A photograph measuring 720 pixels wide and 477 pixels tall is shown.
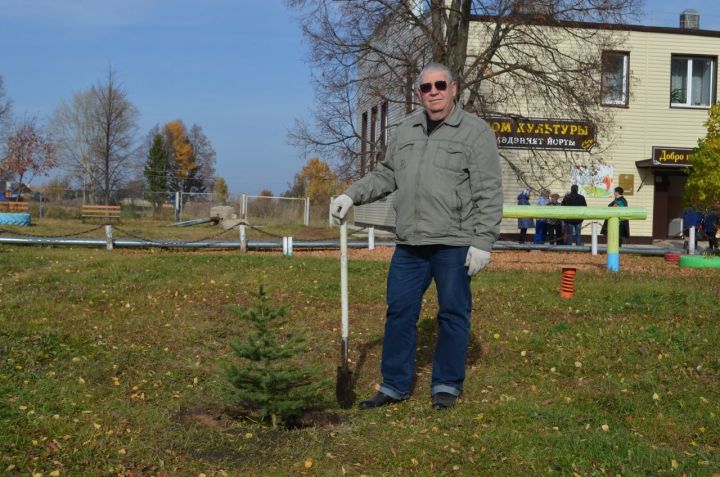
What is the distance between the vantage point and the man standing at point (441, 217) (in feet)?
16.9

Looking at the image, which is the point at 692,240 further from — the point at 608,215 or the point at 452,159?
the point at 452,159

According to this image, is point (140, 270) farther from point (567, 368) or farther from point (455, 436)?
point (455, 436)

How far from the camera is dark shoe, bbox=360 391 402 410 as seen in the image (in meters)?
5.43

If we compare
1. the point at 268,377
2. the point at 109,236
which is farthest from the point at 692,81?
the point at 268,377

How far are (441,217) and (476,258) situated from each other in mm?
347

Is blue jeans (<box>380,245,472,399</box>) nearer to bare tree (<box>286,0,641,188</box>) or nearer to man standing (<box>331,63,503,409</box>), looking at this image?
man standing (<box>331,63,503,409</box>)

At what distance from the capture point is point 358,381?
6.40 meters

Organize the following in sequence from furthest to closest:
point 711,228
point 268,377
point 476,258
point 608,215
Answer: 1. point 711,228
2. point 608,215
3. point 476,258
4. point 268,377

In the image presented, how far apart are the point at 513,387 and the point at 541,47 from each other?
14723 mm

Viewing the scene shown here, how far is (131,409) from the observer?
213 inches

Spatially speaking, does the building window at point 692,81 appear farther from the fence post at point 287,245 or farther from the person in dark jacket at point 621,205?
the fence post at point 287,245

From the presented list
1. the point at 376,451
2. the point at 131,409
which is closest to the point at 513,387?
the point at 376,451

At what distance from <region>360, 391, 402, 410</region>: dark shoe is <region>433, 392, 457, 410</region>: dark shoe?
0.33 metres

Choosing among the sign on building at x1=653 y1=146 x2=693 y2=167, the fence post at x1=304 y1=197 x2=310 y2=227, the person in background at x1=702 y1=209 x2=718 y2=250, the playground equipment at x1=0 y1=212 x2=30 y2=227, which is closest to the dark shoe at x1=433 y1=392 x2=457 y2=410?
the person in background at x1=702 y1=209 x2=718 y2=250
